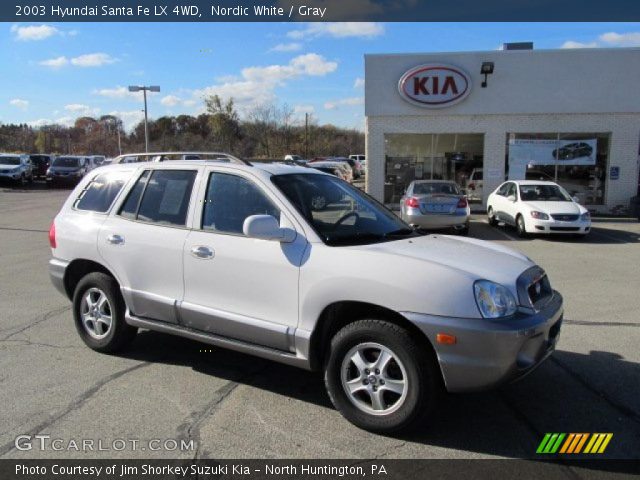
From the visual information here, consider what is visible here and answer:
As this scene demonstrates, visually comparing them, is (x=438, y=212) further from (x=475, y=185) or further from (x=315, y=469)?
(x=315, y=469)

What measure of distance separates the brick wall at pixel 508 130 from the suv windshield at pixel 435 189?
18.3ft

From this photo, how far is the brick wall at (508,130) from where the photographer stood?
1845cm

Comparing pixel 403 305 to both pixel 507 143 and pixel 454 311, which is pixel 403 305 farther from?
pixel 507 143

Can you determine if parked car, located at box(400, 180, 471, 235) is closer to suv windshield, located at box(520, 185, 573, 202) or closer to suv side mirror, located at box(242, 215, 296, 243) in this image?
suv windshield, located at box(520, 185, 573, 202)

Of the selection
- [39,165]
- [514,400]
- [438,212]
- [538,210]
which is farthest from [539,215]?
[39,165]

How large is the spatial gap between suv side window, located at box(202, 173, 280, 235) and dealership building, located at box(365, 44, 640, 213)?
15.4 metres

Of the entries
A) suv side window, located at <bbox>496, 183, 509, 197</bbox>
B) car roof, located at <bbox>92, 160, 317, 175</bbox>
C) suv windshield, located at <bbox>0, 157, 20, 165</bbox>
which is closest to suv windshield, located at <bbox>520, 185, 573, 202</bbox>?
suv side window, located at <bbox>496, 183, 509, 197</bbox>

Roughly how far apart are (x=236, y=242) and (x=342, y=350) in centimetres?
117

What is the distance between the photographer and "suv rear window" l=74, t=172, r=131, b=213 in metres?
5.07

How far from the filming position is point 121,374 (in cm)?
455

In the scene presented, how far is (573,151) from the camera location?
62.0 feet

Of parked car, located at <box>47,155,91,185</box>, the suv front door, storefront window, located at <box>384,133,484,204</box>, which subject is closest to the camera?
the suv front door

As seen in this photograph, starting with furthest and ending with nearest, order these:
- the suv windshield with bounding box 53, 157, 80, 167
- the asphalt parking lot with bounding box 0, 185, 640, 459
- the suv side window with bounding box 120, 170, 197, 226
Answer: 1. the suv windshield with bounding box 53, 157, 80, 167
2. the suv side window with bounding box 120, 170, 197, 226
3. the asphalt parking lot with bounding box 0, 185, 640, 459

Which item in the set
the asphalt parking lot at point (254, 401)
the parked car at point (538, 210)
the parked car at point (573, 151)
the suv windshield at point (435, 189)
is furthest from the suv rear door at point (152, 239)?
the parked car at point (573, 151)
